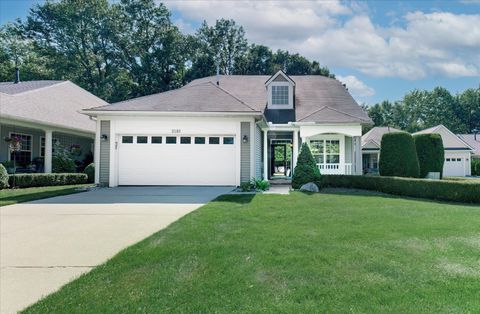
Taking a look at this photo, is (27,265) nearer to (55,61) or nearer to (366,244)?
(366,244)

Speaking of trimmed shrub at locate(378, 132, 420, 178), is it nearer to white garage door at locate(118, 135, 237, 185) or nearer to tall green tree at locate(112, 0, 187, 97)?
white garage door at locate(118, 135, 237, 185)

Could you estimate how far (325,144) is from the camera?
18.3 metres

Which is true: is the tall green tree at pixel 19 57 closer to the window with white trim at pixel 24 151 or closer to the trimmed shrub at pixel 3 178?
the window with white trim at pixel 24 151

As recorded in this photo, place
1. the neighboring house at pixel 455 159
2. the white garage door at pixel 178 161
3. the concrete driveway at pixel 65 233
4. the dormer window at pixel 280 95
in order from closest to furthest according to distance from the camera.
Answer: the concrete driveway at pixel 65 233 < the white garage door at pixel 178 161 < the dormer window at pixel 280 95 < the neighboring house at pixel 455 159

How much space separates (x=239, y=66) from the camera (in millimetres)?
38875

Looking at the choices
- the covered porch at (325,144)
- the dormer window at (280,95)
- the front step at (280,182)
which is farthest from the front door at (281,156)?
the dormer window at (280,95)

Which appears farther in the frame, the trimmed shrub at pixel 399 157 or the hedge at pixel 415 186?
the trimmed shrub at pixel 399 157

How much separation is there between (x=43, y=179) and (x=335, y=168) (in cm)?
1374

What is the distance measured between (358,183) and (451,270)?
10850 millimetres

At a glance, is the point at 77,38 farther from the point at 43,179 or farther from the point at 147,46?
the point at 43,179

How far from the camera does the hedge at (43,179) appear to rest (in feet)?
47.4

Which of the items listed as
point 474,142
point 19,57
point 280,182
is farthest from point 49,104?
point 474,142

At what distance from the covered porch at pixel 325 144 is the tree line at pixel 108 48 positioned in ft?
63.7

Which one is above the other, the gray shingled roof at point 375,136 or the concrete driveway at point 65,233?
the gray shingled roof at point 375,136
